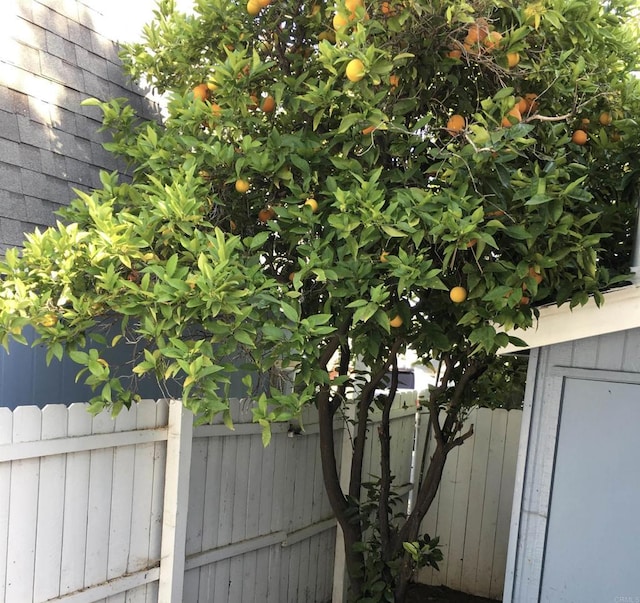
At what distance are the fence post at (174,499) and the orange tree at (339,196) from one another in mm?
453

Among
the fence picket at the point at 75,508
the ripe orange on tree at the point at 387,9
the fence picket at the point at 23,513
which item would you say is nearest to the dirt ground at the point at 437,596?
the fence picket at the point at 75,508

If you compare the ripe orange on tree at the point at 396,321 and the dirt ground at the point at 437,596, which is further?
the dirt ground at the point at 437,596

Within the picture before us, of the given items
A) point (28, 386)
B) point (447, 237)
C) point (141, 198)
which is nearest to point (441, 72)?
point (447, 237)

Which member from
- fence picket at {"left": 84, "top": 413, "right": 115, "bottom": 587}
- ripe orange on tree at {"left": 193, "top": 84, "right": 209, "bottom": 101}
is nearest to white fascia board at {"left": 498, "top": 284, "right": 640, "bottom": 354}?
ripe orange on tree at {"left": 193, "top": 84, "right": 209, "bottom": 101}

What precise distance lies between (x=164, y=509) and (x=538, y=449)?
1917mm

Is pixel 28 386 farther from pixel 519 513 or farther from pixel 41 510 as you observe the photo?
pixel 519 513

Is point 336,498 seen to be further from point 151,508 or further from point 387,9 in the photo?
point 387,9

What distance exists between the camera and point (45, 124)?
360cm

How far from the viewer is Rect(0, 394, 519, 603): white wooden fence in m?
2.71

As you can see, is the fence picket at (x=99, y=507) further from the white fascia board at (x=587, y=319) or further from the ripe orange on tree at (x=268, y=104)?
the white fascia board at (x=587, y=319)

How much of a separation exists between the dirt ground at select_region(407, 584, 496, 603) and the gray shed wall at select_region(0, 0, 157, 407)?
331 centimetres

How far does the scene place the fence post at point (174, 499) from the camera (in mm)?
3301

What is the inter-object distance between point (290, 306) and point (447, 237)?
633 millimetres

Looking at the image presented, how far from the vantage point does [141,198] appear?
289 cm
